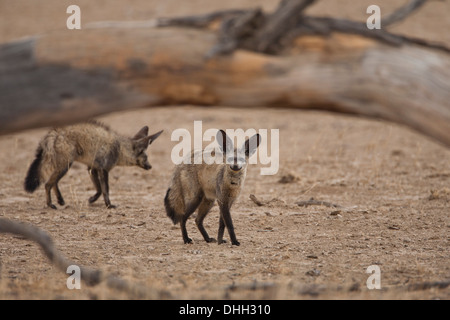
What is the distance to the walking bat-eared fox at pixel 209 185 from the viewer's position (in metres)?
6.77

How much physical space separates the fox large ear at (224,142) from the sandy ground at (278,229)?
3.39ft

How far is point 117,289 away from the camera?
4820 millimetres

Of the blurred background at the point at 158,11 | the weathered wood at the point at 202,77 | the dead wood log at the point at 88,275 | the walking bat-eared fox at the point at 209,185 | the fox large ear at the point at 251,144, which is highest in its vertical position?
the blurred background at the point at 158,11

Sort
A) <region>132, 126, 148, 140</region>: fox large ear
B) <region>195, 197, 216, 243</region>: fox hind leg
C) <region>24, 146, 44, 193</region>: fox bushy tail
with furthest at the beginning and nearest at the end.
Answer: <region>132, 126, 148, 140</region>: fox large ear < <region>24, 146, 44, 193</region>: fox bushy tail < <region>195, 197, 216, 243</region>: fox hind leg

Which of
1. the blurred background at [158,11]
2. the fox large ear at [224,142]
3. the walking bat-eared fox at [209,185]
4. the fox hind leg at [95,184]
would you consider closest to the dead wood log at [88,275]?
the walking bat-eared fox at [209,185]

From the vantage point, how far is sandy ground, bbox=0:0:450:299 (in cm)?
540

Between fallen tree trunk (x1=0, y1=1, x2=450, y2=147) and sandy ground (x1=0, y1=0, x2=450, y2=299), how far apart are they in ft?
4.70

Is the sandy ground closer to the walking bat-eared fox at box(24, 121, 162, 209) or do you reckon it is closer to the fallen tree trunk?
the walking bat-eared fox at box(24, 121, 162, 209)

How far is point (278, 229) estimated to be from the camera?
7.46m

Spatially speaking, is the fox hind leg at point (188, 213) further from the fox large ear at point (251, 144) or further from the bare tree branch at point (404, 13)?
the bare tree branch at point (404, 13)

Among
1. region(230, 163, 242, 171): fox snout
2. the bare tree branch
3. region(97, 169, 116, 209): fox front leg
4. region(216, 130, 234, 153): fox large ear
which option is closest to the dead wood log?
region(230, 163, 242, 171): fox snout

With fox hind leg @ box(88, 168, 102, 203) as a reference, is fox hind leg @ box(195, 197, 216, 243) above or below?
below

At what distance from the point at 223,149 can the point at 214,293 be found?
2079 millimetres
